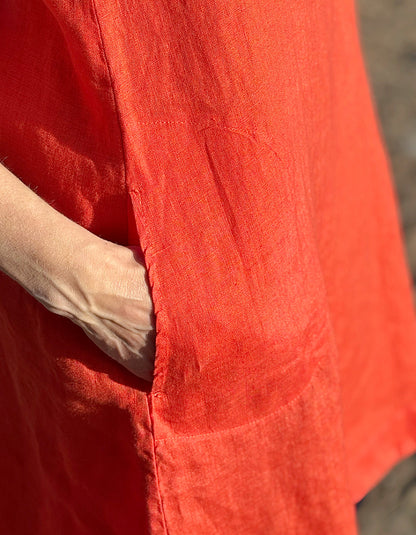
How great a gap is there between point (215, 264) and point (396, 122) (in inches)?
Answer: 93.4

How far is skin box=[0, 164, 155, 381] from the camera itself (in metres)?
0.89

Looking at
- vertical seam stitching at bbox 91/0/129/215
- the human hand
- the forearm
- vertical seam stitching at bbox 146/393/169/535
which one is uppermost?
vertical seam stitching at bbox 91/0/129/215

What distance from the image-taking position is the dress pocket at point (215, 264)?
2.89ft

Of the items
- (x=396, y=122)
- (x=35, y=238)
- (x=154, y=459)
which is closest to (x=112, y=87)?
(x=35, y=238)

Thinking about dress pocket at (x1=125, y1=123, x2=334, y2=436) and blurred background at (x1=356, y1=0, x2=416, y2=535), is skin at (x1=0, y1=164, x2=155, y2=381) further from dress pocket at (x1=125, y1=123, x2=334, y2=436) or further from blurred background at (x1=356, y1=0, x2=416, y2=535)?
blurred background at (x1=356, y1=0, x2=416, y2=535)

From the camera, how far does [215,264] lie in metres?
0.89

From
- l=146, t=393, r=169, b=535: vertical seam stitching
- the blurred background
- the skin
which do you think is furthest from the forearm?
the blurred background

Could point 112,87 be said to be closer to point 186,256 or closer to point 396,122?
point 186,256

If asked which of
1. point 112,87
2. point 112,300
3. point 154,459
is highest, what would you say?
point 112,87

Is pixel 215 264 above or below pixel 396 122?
above

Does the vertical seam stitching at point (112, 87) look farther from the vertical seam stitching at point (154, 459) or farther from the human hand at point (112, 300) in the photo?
the vertical seam stitching at point (154, 459)

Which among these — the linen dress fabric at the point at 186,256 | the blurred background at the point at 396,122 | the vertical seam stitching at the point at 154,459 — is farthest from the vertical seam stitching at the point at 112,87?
the blurred background at the point at 396,122

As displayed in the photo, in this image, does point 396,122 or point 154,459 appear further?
point 396,122

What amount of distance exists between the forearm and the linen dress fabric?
0.04m
